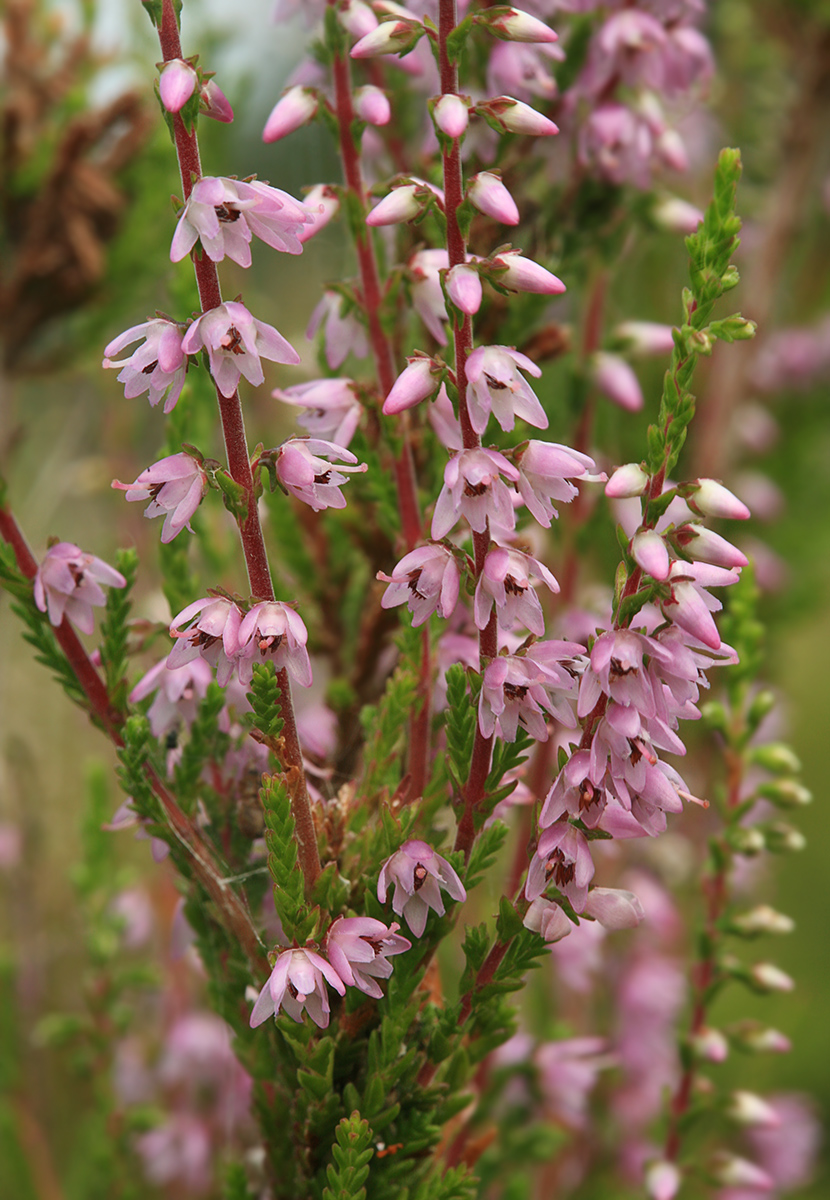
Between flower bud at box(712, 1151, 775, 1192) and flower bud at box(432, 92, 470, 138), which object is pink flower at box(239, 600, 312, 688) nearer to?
flower bud at box(432, 92, 470, 138)

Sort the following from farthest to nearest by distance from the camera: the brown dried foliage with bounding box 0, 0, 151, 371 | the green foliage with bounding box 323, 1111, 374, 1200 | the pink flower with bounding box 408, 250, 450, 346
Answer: the brown dried foliage with bounding box 0, 0, 151, 371, the pink flower with bounding box 408, 250, 450, 346, the green foliage with bounding box 323, 1111, 374, 1200

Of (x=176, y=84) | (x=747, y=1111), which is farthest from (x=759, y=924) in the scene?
(x=176, y=84)

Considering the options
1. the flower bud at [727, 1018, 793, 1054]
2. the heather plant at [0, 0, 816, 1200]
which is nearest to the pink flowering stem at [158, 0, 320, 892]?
the heather plant at [0, 0, 816, 1200]

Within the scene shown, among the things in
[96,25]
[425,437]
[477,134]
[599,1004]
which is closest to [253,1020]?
[425,437]

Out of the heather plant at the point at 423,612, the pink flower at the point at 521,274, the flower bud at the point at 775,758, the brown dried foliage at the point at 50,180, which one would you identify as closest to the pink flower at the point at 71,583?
the heather plant at the point at 423,612

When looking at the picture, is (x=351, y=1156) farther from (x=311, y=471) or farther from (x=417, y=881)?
(x=311, y=471)

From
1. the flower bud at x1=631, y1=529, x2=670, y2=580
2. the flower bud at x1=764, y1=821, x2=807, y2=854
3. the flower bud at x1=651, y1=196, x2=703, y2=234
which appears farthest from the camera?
the flower bud at x1=651, y1=196, x2=703, y2=234
